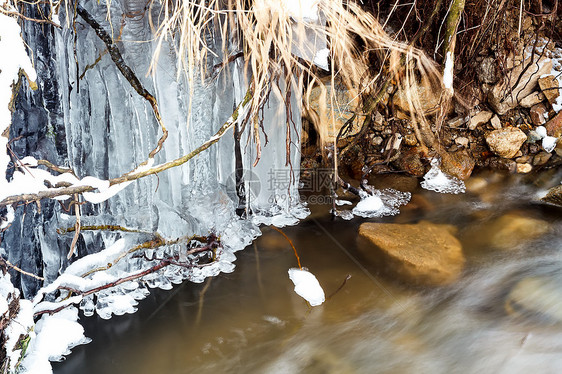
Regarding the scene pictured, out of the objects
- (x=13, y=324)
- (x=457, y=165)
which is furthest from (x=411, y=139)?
(x=13, y=324)

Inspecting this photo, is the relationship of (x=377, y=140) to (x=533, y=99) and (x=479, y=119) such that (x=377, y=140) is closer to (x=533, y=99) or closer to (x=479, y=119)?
(x=479, y=119)

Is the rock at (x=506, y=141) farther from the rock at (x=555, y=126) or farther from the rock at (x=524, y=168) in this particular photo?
the rock at (x=555, y=126)

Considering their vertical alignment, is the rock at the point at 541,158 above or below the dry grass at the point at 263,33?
below

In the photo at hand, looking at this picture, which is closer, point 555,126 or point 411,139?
point 555,126

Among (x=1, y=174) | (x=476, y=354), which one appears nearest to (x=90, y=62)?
(x=1, y=174)

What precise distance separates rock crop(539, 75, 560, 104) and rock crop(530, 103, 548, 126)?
107mm

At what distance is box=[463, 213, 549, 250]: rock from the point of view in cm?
313

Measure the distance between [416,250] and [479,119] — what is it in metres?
1.96

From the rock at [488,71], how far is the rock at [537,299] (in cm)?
215

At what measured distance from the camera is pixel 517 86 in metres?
4.26

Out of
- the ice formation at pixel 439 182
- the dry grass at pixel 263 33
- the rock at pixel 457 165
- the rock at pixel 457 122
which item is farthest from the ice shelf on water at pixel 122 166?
the rock at pixel 457 122

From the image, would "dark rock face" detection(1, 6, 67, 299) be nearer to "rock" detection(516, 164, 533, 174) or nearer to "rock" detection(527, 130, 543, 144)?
"rock" detection(516, 164, 533, 174)

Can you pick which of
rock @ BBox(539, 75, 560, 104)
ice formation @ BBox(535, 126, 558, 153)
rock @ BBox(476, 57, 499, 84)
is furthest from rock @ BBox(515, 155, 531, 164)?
rock @ BBox(476, 57, 499, 84)

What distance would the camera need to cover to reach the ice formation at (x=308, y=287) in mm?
2602
